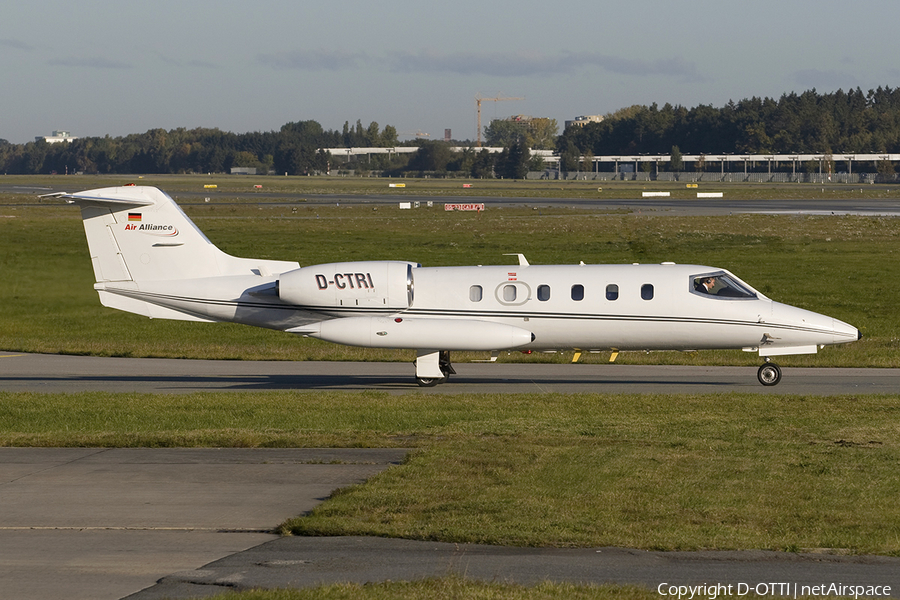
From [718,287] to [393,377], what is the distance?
8868 millimetres

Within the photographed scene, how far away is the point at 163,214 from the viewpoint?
2606 centimetres

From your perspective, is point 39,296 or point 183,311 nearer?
point 183,311

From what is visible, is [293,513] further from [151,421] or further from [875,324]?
[875,324]

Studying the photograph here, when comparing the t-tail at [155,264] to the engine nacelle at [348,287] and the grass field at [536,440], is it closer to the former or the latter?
the engine nacelle at [348,287]

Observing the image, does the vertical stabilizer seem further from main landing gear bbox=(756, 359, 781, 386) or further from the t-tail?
main landing gear bbox=(756, 359, 781, 386)

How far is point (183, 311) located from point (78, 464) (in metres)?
9.74

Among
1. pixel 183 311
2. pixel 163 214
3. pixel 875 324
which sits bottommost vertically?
pixel 875 324

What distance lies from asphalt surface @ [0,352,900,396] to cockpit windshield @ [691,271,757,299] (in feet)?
7.50

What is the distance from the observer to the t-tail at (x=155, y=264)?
84.6 ft

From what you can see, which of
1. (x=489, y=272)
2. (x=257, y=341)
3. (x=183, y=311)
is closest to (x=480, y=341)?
(x=489, y=272)

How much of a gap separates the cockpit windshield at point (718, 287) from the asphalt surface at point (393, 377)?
2.29 meters

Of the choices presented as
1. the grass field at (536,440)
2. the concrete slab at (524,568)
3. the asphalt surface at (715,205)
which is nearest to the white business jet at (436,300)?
the grass field at (536,440)

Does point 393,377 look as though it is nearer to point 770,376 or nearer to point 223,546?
→ point 770,376

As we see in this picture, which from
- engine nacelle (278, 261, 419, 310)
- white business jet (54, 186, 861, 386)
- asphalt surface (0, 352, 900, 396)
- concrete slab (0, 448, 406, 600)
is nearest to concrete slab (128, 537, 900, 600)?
concrete slab (0, 448, 406, 600)
